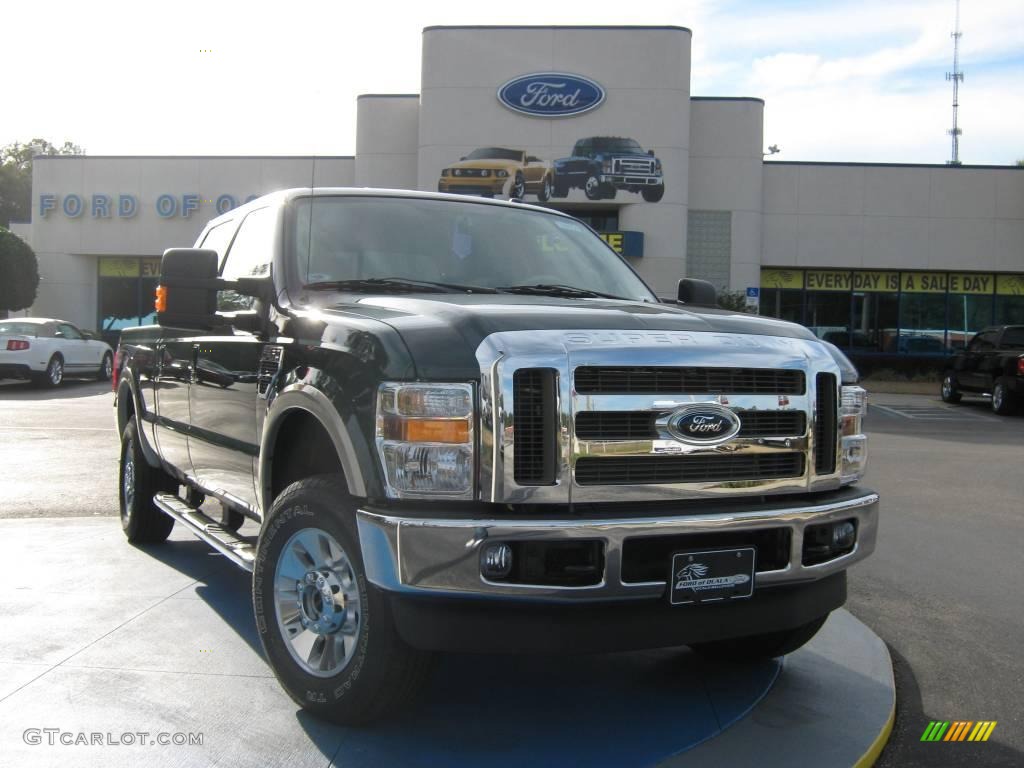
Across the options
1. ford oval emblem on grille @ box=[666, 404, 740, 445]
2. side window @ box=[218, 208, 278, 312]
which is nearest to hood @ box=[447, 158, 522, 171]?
side window @ box=[218, 208, 278, 312]

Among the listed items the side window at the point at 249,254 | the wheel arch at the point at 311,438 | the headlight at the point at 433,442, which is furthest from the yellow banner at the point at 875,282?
the headlight at the point at 433,442

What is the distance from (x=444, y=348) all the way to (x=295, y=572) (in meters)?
1.10

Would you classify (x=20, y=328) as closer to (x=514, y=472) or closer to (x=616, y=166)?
(x=616, y=166)

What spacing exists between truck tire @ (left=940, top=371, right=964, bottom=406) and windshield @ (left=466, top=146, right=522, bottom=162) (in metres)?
13.1

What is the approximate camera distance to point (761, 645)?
4.51 metres

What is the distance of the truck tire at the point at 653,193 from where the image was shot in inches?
1168

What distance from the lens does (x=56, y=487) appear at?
914 cm

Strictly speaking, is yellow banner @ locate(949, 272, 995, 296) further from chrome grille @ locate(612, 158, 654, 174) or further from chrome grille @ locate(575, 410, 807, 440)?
chrome grille @ locate(575, 410, 807, 440)

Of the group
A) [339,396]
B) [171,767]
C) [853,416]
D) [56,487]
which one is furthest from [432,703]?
[56,487]

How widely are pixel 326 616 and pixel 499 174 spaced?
87.2 ft

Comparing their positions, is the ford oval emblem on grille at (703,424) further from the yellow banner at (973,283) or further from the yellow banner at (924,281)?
the yellow banner at (973,283)

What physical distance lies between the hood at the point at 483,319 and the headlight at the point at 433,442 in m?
0.08

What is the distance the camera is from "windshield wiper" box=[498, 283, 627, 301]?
4652mm

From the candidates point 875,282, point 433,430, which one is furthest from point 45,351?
point 875,282
